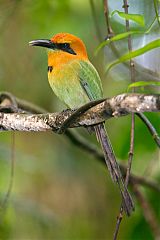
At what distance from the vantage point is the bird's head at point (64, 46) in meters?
3.04

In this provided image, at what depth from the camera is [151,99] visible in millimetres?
1747

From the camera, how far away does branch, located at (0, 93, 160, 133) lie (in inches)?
70.2

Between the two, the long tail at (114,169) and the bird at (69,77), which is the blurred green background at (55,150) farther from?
the long tail at (114,169)

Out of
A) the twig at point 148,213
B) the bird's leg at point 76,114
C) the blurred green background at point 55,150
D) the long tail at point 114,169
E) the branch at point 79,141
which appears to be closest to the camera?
the bird's leg at point 76,114

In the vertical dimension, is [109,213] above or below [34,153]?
below

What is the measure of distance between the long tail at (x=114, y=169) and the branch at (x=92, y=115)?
0.30m

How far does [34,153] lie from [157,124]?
2.10 metres

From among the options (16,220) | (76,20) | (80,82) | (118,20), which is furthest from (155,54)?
(16,220)

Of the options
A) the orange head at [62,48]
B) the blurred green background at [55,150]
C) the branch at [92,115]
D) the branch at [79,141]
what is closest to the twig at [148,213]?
the branch at [79,141]

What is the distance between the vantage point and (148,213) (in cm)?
345

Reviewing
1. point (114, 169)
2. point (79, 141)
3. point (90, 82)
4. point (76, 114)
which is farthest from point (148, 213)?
point (76, 114)

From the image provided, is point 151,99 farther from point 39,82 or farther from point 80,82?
point 39,82

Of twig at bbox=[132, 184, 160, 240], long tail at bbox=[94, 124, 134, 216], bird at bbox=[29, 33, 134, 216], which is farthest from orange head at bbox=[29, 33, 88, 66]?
twig at bbox=[132, 184, 160, 240]

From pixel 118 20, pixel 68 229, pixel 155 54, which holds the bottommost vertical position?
pixel 68 229
